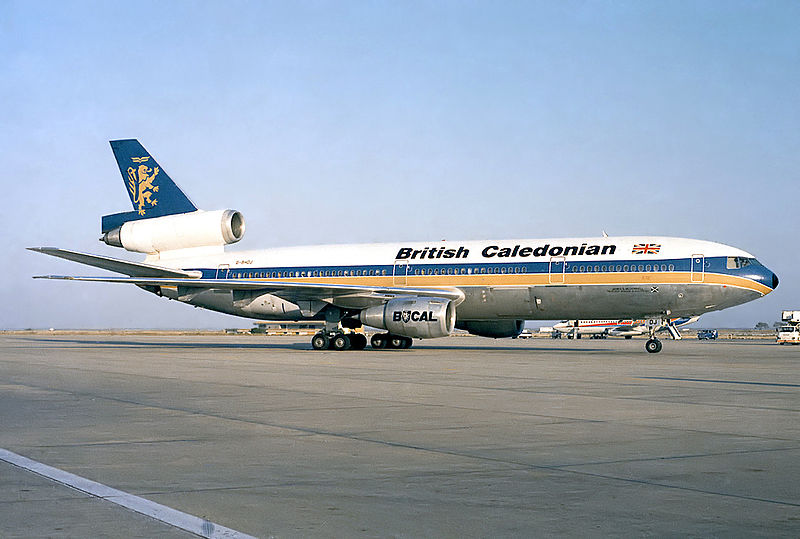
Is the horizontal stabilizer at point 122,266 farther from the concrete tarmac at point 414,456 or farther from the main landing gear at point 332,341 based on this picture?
the concrete tarmac at point 414,456

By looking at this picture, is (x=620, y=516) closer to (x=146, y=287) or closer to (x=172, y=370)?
(x=172, y=370)

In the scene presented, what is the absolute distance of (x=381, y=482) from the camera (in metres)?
6.33

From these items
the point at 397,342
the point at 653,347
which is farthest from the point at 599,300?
the point at 397,342

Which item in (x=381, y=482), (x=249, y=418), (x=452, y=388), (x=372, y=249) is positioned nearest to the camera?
(x=381, y=482)

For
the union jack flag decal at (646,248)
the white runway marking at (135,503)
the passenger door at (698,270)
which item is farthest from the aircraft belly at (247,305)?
the white runway marking at (135,503)

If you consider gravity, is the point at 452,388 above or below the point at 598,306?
below

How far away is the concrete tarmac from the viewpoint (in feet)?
16.8

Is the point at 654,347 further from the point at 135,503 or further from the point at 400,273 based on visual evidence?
the point at 135,503

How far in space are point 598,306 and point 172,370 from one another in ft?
46.0

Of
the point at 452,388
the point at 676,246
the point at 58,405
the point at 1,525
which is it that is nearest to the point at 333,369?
the point at 452,388

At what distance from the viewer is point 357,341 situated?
3134 centimetres

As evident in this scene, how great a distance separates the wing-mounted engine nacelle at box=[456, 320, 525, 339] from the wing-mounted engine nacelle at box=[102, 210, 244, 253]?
10051mm

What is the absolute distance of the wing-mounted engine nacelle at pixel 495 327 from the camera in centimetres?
3053

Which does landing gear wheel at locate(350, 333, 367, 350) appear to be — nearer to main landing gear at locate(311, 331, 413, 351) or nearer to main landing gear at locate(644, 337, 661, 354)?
main landing gear at locate(311, 331, 413, 351)
